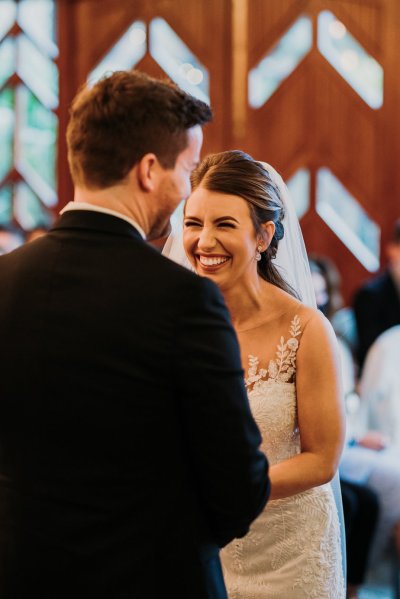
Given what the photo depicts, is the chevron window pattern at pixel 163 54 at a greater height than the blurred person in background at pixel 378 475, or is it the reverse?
the chevron window pattern at pixel 163 54

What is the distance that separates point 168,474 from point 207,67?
462 centimetres

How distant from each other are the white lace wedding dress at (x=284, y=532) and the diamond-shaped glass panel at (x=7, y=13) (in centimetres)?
482

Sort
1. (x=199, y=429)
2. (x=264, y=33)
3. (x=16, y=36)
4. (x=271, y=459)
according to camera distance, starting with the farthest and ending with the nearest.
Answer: (x=16, y=36), (x=264, y=33), (x=271, y=459), (x=199, y=429)

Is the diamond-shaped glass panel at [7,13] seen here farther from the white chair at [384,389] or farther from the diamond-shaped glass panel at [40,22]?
the white chair at [384,389]

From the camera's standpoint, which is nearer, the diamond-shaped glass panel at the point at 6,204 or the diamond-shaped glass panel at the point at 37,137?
the diamond-shaped glass panel at the point at 37,137

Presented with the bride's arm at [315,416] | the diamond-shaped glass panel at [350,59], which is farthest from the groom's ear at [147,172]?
the diamond-shaped glass panel at [350,59]

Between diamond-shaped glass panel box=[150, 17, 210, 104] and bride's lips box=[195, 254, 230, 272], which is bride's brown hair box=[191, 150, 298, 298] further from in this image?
diamond-shaped glass panel box=[150, 17, 210, 104]

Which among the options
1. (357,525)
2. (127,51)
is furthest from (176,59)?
(357,525)

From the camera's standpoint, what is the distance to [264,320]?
2092 millimetres

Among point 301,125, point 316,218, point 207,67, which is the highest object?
point 207,67

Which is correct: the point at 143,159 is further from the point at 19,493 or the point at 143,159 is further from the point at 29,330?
the point at 19,493

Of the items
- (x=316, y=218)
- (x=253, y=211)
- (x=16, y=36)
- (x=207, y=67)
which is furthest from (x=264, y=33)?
(x=253, y=211)

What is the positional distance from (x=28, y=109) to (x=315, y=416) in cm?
489

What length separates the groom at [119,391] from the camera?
50.8 inches
